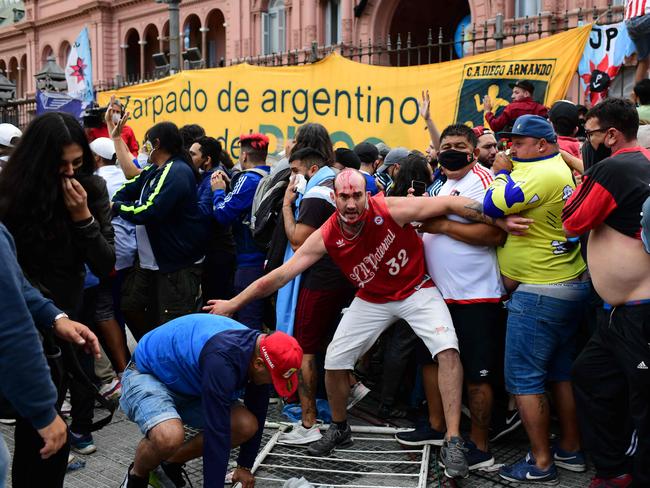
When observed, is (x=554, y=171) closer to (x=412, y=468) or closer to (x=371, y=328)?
(x=371, y=328)

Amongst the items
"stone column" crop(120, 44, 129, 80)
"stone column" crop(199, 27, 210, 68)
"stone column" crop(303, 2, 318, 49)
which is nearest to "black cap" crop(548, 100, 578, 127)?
"stone column" crop(303, 2, 318, 49)

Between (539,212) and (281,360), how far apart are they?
1.74 metres

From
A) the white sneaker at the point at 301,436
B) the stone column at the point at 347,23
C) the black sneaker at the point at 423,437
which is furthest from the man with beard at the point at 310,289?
the stone column at the point at 347,23

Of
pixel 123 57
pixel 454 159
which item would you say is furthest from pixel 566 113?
pixel 123 57

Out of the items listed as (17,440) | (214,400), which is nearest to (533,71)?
(214,400)

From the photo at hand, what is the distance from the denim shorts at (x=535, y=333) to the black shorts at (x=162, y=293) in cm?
244

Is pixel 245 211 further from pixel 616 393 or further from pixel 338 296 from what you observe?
pixel 616 393

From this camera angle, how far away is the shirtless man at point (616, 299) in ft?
11.8

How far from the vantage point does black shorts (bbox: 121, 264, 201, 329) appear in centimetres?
546

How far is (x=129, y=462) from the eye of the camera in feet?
14.8

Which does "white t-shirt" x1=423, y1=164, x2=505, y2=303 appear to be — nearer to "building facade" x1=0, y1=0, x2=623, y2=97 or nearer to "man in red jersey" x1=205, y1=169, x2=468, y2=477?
"man in red jersey" x1=205, y1=169, x2=468, y2=477

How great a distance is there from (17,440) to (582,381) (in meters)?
2.86

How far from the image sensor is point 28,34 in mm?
38219

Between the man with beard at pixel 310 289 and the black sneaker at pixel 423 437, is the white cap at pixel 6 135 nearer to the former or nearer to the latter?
the man with beard at pixel 310 289
